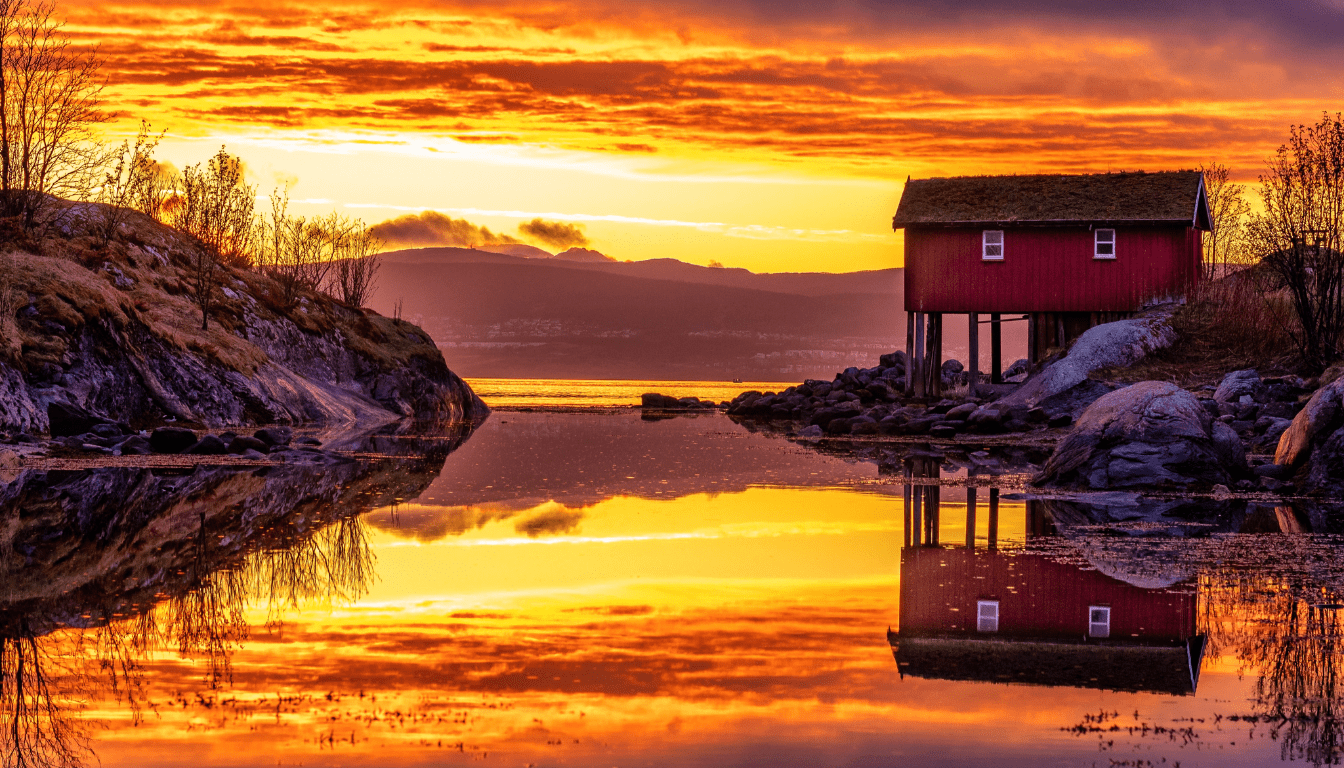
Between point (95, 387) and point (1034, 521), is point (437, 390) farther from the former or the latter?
point (1034, 521)

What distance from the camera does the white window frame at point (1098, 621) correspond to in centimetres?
991

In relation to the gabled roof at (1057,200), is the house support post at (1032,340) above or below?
below

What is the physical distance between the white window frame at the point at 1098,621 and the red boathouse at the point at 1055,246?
35.4 metres

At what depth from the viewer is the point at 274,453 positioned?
25266 millimetres

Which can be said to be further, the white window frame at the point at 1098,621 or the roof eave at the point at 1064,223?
the roof eave at the point at 1064,223

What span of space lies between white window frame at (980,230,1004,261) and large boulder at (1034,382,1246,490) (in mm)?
23719

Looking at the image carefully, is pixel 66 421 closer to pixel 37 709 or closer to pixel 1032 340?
pixel 37 709

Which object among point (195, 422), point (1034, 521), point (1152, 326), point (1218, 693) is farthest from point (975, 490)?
point (1152, 326)

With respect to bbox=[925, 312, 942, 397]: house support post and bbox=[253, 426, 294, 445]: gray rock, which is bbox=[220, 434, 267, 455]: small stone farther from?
bbox=[925, 312, 942, 397]: house support post

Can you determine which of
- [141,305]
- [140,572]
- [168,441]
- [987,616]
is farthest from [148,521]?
[141,305]

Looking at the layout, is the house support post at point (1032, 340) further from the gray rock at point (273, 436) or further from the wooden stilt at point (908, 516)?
the gray rock at point (273, 436)

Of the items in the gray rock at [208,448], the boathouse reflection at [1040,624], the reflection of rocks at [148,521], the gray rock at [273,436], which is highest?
the gray rock at [273,436]

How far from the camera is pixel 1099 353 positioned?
39.5 metres

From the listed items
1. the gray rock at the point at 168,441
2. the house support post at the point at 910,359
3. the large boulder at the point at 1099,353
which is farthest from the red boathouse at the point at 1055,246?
the gray rock at the point at 168,441
